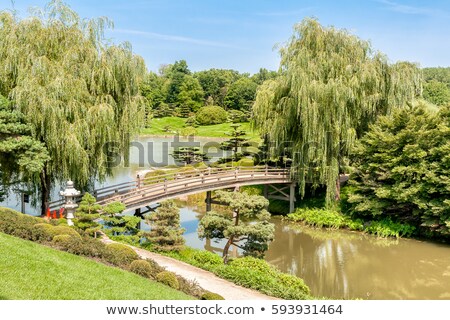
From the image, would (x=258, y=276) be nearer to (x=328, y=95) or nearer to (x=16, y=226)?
(x=16, y=226)

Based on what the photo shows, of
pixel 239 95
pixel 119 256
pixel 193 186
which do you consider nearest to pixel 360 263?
pixel 193 186

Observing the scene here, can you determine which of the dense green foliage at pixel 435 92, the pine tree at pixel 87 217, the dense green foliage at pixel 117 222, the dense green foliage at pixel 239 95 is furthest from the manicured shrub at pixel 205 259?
the dense green foliage at pixel 239 95

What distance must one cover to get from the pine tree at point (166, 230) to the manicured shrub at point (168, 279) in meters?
4.27

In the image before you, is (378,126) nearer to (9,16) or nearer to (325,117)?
(325,117)

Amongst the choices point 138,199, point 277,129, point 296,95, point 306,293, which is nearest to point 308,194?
point 277,129

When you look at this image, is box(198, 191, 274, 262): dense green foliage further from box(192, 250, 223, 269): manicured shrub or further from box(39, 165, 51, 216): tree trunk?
box(39, 165, 51, 216): tree trunk

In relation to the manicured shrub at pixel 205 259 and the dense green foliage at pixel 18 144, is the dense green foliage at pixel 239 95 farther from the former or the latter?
the manicured shrub at pixel 205 259

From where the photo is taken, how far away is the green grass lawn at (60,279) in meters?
8.01

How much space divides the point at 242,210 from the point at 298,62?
1140 cm

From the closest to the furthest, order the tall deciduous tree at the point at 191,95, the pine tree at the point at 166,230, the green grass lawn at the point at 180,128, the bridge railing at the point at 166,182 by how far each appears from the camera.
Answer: the pine tree at the point at 166,230 → the bridge railing at the point at 166,182 → the green grass lawn at the point at 180,128 → the tall deciduous tree at the point at 191,95

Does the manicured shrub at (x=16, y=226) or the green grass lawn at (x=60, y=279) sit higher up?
the manicured shrub at (x=16, y=226)

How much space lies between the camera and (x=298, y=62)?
22.9 metres

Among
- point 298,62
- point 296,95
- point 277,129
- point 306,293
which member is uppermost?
point 298,62

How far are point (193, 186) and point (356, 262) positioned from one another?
819 cm
